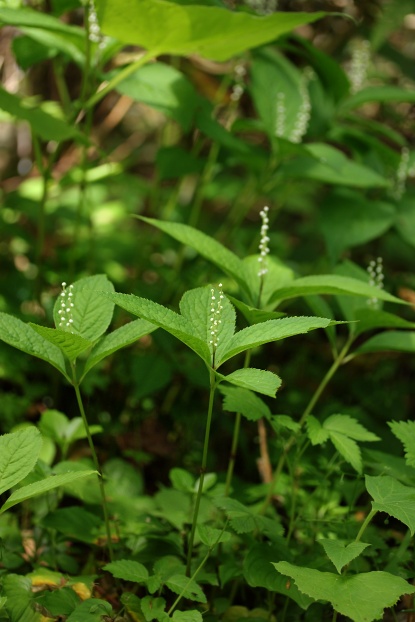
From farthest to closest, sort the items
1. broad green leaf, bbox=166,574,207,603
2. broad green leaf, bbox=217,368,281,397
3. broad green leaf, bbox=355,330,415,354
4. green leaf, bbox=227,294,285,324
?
broad green leaf, bbox=355,330,415,354, green leaf, bbox=227,294,285,324, broad green leaf, bbox=166,574,207,603, broad green leaf, bbox=217,368,281,397

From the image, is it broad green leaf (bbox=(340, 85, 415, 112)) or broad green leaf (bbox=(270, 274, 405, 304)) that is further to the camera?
broad green leaf (bbox=(340, 85, 415, 112))

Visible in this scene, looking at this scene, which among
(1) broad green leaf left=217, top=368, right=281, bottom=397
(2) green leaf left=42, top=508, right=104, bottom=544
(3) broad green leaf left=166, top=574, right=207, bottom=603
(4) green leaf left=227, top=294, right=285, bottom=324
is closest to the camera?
(1) broad green leaf left=217, top=368, right=281, bottom=397

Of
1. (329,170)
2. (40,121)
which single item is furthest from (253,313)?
(329,170)

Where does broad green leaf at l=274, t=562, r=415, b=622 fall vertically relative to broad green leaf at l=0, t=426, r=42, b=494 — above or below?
below

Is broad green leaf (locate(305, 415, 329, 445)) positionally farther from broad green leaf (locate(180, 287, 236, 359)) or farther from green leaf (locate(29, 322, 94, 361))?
green leaf (locate(29, 322, 94, 361))

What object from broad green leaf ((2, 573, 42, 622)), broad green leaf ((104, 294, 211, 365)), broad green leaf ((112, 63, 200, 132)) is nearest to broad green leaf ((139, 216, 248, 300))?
broad green leaf ((104, 294, 211, 365))

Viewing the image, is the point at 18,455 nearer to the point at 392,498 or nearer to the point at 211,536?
the point at 211,536

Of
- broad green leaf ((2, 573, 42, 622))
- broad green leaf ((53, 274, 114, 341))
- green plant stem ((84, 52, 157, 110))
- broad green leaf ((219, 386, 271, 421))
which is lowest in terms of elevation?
broad green leaf ((2, 573, 42, 622))
